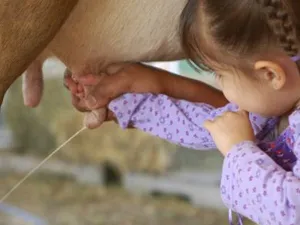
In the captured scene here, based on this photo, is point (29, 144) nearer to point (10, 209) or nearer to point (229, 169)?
point (10, 209)

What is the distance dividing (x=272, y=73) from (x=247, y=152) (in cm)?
9

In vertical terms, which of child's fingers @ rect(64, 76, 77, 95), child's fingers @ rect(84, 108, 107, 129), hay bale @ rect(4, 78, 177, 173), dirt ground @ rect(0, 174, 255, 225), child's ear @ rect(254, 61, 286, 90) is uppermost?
child's ear @ rect(254, 61, 286, 90)

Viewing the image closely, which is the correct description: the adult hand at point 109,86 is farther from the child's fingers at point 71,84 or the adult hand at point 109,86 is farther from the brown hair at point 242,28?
the brown hair at point 242,28

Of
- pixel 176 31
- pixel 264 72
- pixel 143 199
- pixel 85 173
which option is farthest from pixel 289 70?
pixel 85 173

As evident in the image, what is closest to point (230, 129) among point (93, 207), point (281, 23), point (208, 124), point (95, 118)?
point (208, 124)

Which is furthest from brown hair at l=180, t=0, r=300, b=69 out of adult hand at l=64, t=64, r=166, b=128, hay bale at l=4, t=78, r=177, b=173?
hay bale at l=4, t=78, r=177, b=173

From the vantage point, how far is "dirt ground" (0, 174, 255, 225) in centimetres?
247

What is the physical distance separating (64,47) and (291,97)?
40 centimetres

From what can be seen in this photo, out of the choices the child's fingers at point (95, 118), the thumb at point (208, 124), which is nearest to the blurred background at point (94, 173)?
the child's fingers at point (95, 118)

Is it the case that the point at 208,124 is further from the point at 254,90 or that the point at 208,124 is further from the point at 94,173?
the point at 94,173

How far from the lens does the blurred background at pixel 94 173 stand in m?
2.53

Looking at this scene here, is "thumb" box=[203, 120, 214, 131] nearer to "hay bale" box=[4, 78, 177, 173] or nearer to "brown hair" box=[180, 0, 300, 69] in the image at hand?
"brown hair" box=[180, 0, 300, 69]

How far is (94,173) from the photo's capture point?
9.17 feet

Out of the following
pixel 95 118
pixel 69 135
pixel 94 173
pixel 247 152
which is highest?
pixel 247 152
